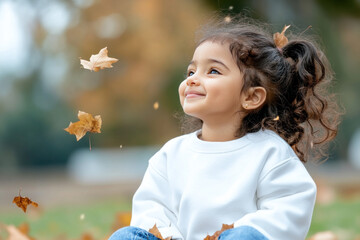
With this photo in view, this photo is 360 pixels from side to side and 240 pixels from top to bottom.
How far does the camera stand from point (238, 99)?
2.30 m

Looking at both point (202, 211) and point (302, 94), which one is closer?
point (202, 211)

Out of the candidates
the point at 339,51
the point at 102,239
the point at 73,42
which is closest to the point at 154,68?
the point at 73,42

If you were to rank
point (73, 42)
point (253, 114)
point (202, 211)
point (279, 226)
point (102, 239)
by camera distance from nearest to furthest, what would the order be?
1. point (279, 226)
2. point (202, 211)
3. point (253, 114)
4. point (102, 239)
5. point (73, 42)

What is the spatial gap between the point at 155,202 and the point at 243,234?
51cm

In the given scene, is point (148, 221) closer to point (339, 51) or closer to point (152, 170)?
point (152, 170)

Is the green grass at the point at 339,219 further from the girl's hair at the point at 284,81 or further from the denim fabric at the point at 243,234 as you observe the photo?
the denim fabric at the point at 243,234

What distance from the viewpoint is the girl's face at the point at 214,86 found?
2256 millimetres

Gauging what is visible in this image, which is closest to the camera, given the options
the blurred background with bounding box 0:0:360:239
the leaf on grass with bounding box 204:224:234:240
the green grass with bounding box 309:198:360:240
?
the leaf on grass with bounding box 204:224:234:240

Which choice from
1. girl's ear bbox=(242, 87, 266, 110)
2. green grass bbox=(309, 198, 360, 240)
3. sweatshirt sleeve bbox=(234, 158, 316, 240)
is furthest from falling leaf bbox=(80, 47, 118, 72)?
green grass bbox=(309, 198, 360, 240)

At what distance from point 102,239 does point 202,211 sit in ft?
5.34

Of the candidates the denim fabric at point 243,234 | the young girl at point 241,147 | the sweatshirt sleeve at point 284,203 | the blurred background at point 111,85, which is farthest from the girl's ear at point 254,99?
the blurred background at point 111,85

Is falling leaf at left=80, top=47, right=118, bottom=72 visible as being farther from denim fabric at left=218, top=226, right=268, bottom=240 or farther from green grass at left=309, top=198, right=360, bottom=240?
green grass at left=309, top=198, right=360, bottom=240

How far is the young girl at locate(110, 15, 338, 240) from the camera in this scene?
211cm

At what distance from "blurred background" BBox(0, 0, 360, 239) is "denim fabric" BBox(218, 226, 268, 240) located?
14.0ft
